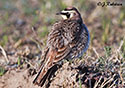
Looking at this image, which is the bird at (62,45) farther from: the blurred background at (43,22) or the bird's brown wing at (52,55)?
the blurred background at (43,22)

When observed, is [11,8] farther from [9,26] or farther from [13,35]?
[13,35]

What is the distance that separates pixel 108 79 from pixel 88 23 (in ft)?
11.4

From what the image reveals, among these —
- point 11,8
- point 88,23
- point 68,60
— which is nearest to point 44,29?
point 88,23

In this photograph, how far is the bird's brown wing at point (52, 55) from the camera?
4.03m

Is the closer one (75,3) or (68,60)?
(68,60)

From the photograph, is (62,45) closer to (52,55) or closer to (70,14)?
(52,55)

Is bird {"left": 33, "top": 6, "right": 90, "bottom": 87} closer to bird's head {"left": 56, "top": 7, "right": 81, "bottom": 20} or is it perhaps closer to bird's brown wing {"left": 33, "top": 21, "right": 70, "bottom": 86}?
bird's brown wing {"left": 33, "top": 21, "right": 70, "bottom": 86}

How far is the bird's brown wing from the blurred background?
1785 mm

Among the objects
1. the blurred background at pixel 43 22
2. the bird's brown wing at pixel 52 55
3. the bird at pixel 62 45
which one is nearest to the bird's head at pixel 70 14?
the bird at pixel 62 45

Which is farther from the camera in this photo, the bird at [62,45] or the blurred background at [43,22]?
the blurred background at [43,22]

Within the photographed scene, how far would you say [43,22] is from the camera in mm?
7605

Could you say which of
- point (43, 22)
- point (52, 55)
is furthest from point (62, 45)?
point (43, 22)

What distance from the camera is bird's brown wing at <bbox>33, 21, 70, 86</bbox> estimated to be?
4027mm

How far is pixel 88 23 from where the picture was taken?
752 centimetres
